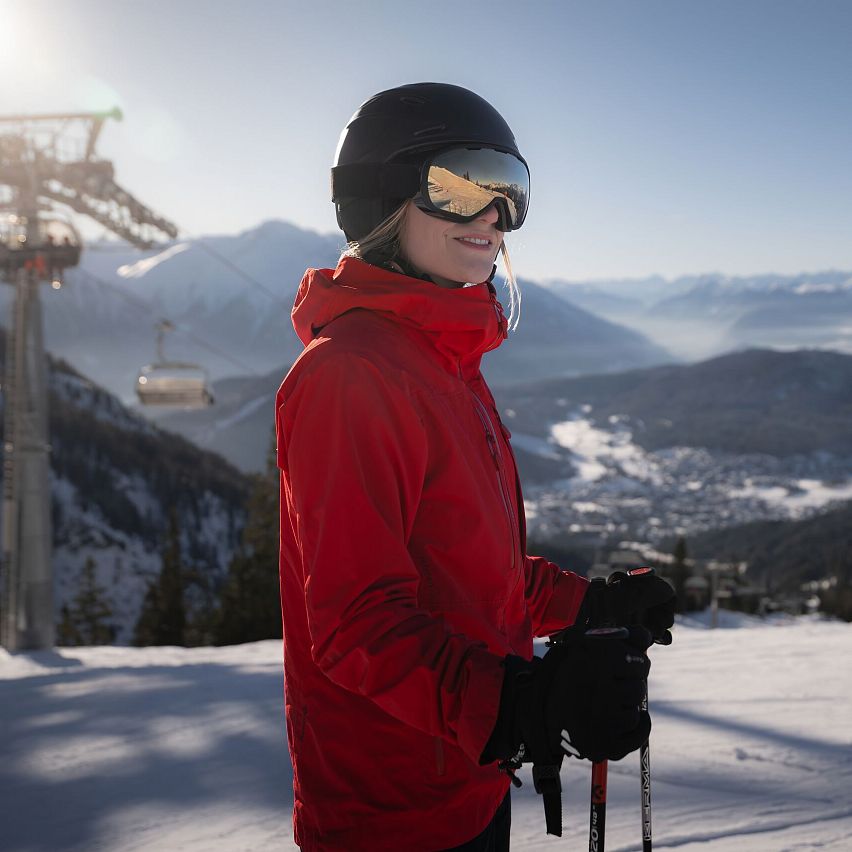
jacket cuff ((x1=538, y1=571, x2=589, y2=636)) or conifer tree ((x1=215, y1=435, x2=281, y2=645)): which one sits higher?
jacket cuff ((x1=538, y1=571, x2=589, y2=636))

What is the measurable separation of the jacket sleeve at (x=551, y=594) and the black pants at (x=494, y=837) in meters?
0.37

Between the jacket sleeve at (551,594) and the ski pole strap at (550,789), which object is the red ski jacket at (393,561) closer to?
the ski pole strap at (550,789)

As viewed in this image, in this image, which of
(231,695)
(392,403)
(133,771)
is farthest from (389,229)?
(231,695)

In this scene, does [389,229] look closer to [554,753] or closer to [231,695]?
[554,753]

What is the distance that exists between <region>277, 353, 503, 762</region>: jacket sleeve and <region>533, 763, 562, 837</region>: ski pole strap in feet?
0.37

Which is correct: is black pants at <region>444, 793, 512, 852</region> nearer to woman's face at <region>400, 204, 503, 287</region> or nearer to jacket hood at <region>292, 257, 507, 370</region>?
jacket hood at <region>292, 257, 507, 370</region>

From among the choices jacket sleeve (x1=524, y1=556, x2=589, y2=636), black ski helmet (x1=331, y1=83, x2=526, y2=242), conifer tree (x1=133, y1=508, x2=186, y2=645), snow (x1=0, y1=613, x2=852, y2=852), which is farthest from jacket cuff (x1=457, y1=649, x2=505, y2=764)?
conifer tree (x1=133, y1=508, x2=186, y2=645)

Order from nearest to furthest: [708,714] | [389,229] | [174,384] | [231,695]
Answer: [389,229]
[708,714]
[231,695]
[174,384]

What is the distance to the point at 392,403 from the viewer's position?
115cm

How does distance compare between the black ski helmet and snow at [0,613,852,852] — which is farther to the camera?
snow at [0,613,852,852]

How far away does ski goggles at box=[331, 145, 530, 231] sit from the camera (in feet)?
4.70

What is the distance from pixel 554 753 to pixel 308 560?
423mm

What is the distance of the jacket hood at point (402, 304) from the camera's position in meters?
1.30

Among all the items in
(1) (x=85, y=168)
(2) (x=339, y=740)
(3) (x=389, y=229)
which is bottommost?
(2) (x=339, y=740)
